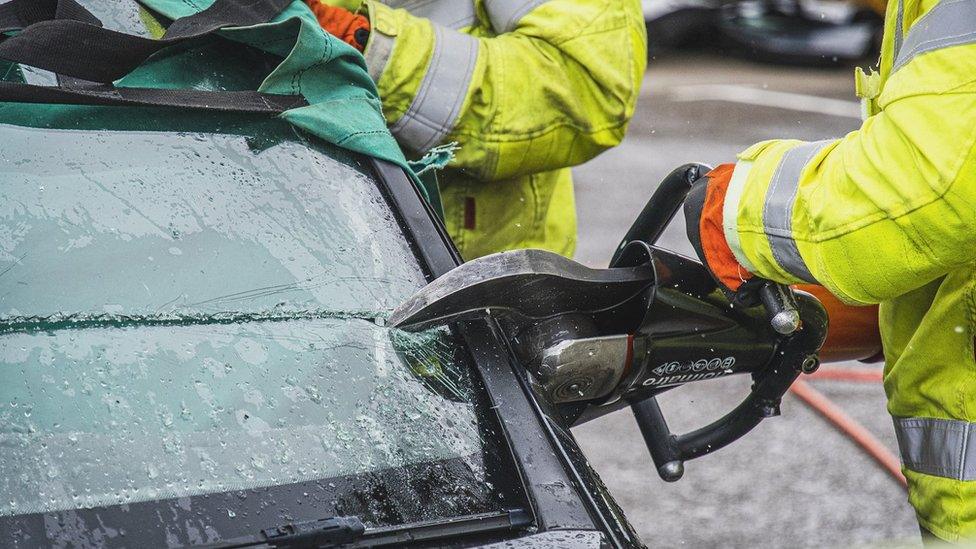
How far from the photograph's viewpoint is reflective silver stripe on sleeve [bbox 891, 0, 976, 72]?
1.45m

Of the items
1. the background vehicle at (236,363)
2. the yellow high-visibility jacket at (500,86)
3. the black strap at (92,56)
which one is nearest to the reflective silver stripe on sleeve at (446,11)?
the yellow high-visibility jacket at (500,86)

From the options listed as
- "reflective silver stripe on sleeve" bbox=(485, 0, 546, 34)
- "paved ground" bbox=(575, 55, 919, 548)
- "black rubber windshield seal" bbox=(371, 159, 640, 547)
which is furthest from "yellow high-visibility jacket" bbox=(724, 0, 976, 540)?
"paved ground" bbox=(575, 55, 919, 548)

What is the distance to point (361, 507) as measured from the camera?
4.10 ft

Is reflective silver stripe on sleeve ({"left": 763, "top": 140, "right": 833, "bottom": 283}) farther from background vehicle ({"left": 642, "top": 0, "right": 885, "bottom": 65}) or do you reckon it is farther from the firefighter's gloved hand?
background vehicle ({"left": 642, "top": 0, "right": 885, "bottom": 65})

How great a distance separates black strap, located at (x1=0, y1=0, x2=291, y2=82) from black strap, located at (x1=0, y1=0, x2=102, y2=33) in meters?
0.09

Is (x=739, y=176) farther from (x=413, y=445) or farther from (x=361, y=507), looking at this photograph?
(x=361, y=507)

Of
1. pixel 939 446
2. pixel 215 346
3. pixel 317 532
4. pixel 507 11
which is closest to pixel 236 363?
pixel 215 346

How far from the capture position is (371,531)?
1.19 meters

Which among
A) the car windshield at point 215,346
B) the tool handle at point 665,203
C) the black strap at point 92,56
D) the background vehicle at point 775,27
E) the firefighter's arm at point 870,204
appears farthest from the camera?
the background vehicle at point 775,27

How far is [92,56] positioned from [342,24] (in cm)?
74

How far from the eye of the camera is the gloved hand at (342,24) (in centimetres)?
224

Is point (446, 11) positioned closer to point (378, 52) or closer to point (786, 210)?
point (378, 52)

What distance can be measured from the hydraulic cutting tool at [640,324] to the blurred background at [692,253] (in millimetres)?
488

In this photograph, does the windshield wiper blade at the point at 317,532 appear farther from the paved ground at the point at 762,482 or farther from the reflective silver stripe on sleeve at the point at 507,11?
the paved ground at the point at 762,482
